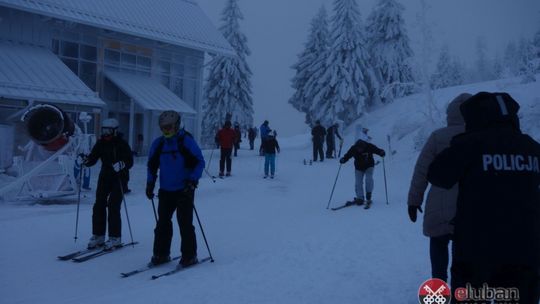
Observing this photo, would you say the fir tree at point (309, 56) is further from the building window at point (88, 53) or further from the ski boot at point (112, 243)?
the ski boot at point (112, 243)

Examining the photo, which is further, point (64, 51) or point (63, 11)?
point (64, 51)

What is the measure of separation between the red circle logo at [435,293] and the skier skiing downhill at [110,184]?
474cm

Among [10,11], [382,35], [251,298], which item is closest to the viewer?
[251,298]

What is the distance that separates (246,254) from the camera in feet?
24.0

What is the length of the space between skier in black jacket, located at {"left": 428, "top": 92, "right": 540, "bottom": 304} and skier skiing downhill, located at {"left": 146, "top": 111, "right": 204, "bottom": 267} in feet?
13.4

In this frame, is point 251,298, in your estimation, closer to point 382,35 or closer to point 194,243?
point 194,243

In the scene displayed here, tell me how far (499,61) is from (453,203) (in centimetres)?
8424

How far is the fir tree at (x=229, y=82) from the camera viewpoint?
40.3 metres

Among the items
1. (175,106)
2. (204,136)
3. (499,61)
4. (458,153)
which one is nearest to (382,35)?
(204,136)

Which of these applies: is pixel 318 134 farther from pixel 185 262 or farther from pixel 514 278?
pixel 514 278

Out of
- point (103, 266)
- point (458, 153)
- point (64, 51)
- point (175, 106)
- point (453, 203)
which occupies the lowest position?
point (103, 266)

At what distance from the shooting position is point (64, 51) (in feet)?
69.8

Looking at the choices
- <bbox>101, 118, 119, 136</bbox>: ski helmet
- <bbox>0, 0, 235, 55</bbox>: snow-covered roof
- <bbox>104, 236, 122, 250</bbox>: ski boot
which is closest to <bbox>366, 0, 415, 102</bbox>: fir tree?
<bbox>0, 0, 235, 55</bbox>: snow-covered roof

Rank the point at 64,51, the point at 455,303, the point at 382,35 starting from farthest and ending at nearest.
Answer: the point at 382,35 < the point at 64,51 < the point at 455,303
